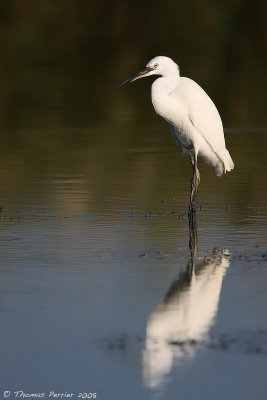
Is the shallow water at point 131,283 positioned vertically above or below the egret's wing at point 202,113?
below

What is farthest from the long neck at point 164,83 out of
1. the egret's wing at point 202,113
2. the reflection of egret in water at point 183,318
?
the reflection of egret in water at point 183,318

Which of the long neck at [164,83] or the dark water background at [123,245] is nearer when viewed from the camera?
the dark water background at [123,245]

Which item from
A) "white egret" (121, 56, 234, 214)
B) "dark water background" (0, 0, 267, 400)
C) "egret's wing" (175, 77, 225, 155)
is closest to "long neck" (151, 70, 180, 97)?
"white egret" (121, 56, 234, 214)

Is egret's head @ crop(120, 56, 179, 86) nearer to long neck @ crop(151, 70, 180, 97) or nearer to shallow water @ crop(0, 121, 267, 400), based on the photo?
long neck @ crop(151, 70, 180, 97)

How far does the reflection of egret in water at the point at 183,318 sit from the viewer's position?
5.44m

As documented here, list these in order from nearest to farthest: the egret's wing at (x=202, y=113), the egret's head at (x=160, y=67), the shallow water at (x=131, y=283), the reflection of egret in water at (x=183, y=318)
Result: the shallow water at (x=131, y=283) → the reflection of egret in water at (x=183, y=318) → the egret's head at (x=160, y=67) → the egret's wing at (x=202, y=113)

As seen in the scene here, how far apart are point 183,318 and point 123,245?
2.23 meters

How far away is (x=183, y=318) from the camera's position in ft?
20.3

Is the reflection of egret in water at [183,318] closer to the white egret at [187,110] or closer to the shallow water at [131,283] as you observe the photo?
the shallow water at [131,283]


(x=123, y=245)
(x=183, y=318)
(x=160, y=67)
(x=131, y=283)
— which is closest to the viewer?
(x=183, y=318)

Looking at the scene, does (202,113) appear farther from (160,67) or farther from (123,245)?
(123,245)

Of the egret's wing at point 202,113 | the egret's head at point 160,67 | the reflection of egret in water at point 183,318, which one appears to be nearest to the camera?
the reflection of egret in water at point 183,318

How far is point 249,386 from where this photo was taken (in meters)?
5.09

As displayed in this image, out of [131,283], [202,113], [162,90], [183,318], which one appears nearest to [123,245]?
[131,283]
